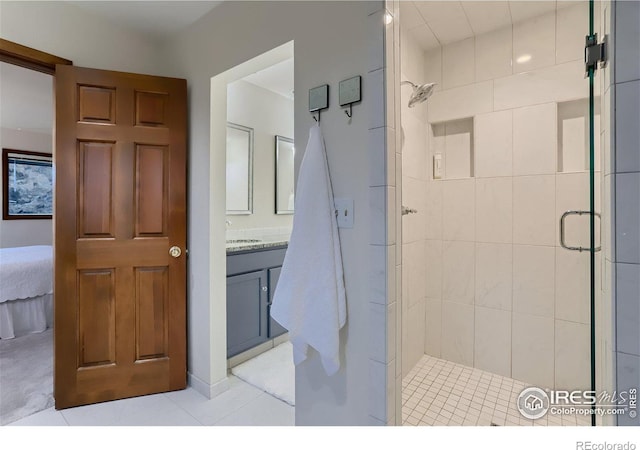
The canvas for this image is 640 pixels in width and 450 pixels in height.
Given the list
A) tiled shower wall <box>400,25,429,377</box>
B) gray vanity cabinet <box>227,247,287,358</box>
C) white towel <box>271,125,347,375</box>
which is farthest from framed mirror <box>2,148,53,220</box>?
tiled shower wall <box>400,25,429,377</box>

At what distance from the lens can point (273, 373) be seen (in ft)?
7.38

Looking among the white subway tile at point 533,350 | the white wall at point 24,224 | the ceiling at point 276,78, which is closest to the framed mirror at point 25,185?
the white wall at point 24,224

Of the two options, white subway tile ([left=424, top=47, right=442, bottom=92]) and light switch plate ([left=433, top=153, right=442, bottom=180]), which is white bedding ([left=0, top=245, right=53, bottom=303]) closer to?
light switch plate ([left=433, top=153, right=442, bottom=180])

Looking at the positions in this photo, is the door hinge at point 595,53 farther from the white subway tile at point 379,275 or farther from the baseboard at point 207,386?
the baseboard at point 207,386

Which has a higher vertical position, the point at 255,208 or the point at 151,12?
the point at 151,12

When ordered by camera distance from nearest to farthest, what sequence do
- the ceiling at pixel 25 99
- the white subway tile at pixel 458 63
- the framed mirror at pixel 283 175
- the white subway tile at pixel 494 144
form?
the white subway tile at pixel 494 144 < the white subway tile at pixel 458 63 < the ceiling at pixel 25 99 < the framed mirror at pixel 283 175

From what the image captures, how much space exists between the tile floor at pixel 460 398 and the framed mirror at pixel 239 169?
2.06m

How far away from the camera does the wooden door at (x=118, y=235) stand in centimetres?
179

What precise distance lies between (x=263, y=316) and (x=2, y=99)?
3.83m

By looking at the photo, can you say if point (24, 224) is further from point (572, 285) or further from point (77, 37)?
point (572, 285)

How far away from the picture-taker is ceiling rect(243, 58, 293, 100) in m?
2.74

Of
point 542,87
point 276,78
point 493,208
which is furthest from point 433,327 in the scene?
point 276,78

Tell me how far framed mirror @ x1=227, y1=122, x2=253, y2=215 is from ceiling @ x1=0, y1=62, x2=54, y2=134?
1.59m

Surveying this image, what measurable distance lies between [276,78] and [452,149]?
1808 millimetres
